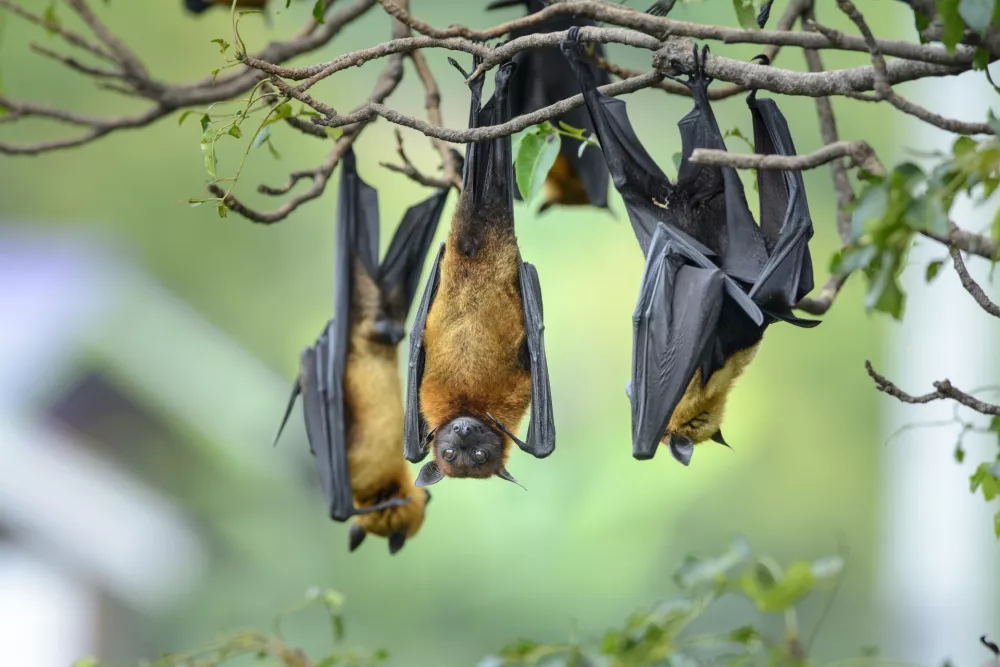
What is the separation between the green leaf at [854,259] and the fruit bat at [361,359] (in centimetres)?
222

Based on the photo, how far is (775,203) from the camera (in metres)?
2.65

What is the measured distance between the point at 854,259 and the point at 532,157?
1.18 metres

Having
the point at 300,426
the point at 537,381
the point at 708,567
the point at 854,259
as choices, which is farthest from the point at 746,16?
the point at 300,426

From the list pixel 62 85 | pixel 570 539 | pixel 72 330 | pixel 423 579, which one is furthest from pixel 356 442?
pixel 62 85

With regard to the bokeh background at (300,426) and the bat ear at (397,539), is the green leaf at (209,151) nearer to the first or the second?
the bat ear at (397,539)

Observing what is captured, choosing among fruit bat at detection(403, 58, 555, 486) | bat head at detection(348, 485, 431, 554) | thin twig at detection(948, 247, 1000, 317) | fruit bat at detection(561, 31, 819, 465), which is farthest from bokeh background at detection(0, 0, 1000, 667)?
thin twig at detection(948, 247, 1000, 317)

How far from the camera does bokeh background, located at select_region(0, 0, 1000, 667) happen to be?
8.88 metres

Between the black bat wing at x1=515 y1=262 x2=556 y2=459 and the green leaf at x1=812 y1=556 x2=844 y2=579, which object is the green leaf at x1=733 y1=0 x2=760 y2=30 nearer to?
the green leaf at x1=812 y1=556 x2=844 y2=579

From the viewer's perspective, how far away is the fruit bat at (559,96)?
3.99 meters

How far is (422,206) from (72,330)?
22.7 feet

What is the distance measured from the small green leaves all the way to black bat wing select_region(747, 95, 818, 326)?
1.72 feet

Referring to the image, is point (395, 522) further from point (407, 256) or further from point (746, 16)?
point (746, 16)

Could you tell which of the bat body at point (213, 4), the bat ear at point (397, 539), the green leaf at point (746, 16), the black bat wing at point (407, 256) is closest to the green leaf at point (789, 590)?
the green leaf at point (746, 16)

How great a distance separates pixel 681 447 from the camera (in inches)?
112
